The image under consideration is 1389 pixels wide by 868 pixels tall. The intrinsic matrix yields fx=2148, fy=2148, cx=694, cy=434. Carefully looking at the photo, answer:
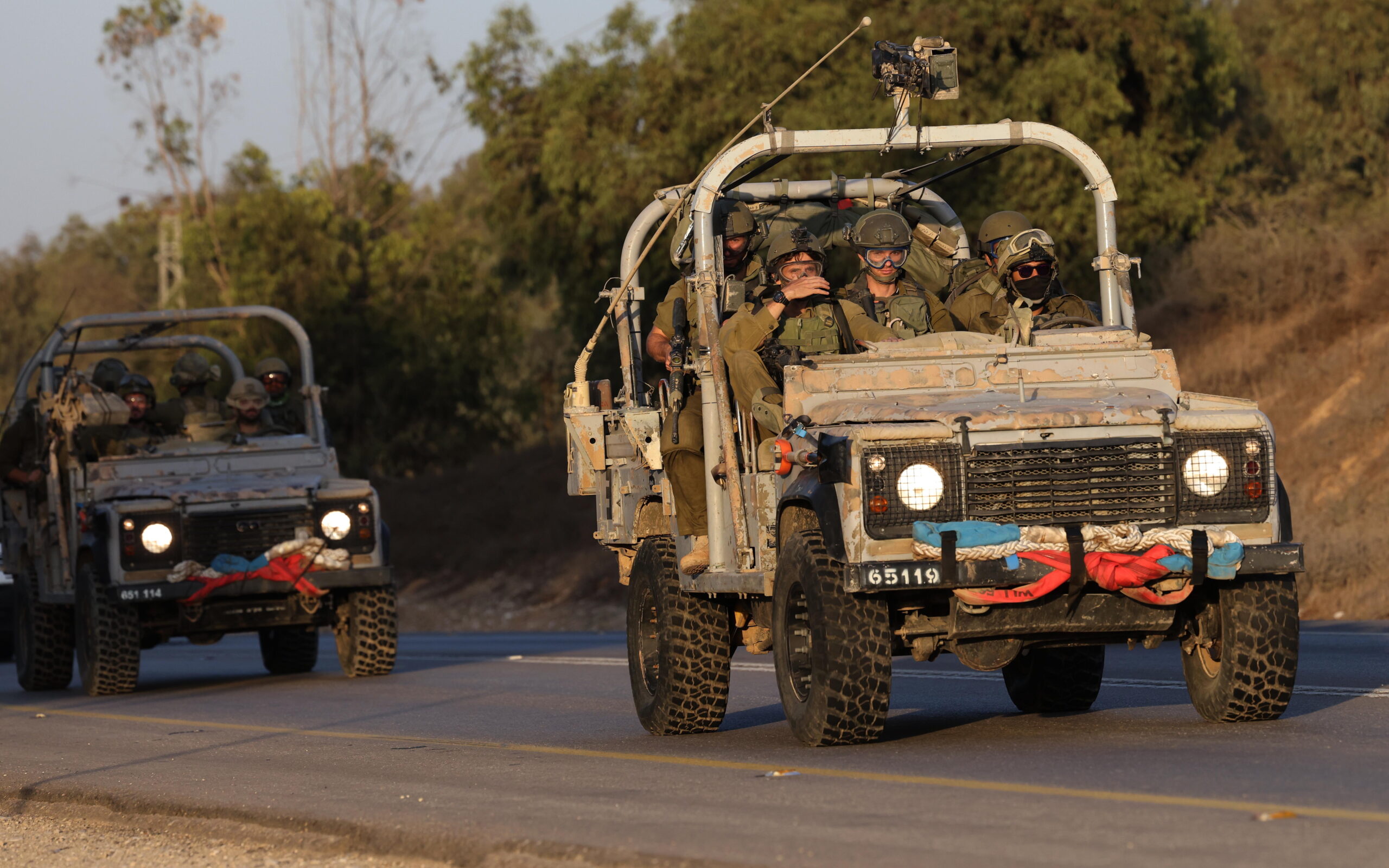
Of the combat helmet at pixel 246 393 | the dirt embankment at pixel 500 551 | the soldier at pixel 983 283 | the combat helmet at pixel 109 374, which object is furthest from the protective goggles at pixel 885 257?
the dirt embankment at pixel 500 551

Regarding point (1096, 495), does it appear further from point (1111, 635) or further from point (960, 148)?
point (960, 148)

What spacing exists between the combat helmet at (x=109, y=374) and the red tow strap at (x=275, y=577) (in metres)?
3.41

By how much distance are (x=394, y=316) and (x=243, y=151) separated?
21.1ft

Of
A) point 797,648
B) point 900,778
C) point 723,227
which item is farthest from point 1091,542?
point 723,227

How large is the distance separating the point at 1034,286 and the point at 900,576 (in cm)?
261

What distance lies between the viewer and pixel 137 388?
18.7 meters

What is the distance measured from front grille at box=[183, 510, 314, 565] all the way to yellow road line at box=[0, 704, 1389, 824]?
340 cm

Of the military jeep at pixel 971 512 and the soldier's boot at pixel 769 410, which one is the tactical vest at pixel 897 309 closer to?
the military jeep at pixel 971 512

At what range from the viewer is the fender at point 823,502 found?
858 cm

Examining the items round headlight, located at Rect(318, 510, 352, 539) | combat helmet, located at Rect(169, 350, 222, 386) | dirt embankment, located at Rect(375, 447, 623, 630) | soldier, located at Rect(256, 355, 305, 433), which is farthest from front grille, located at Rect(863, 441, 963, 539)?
dirt embankment, located at Rect(375, 447, 623, 630)

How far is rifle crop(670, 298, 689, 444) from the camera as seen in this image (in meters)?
10.4

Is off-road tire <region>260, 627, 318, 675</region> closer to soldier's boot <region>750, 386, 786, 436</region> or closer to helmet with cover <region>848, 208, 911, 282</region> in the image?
helmet with cover <region>848, 208, 911, 282</region>

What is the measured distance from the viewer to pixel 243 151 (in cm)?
4959

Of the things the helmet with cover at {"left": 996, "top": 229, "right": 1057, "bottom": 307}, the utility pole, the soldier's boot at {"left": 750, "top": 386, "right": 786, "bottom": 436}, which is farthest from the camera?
the utility pole
